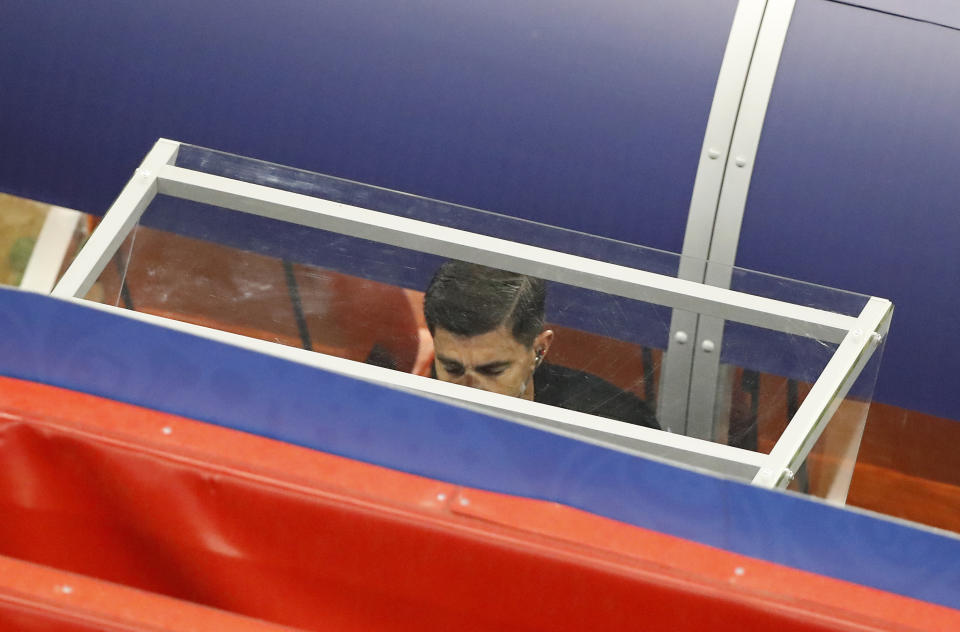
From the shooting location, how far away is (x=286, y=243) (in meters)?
1.43

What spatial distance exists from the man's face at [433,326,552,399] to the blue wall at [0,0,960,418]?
48 cm

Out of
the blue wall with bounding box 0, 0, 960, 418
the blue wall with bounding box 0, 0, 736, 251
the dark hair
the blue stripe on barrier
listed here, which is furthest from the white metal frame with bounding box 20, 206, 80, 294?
the blue stripe on barrier

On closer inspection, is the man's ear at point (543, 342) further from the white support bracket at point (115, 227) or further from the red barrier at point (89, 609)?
the red barrier at point (89, 609)

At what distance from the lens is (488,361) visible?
1.22m

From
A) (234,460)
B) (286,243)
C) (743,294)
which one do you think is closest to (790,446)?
(743,294)

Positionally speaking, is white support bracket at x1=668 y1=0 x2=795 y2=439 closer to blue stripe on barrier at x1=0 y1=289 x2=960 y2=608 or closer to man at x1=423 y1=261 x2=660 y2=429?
man at x1=423 y1=261 x2=660 y2=429

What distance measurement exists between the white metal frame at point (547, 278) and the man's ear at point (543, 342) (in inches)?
3.4

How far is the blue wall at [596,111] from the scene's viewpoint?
1.64 m

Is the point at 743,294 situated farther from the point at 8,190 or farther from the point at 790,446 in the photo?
the point at 8,190

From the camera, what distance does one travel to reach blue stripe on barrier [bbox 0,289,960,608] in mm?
837

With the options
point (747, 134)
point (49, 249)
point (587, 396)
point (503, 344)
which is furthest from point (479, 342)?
point (49, 249)

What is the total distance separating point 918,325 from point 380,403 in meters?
1.05

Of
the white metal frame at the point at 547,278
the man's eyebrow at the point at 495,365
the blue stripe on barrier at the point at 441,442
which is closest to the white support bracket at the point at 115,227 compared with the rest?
the white metal frame at the point at 547,278

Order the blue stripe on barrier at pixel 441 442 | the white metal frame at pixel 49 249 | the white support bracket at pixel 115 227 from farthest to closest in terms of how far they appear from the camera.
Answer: the white metal frame at pixel 49 249, the white support bracket at pixel 115 227, the blue stripe on barrier at pixel 441 442
